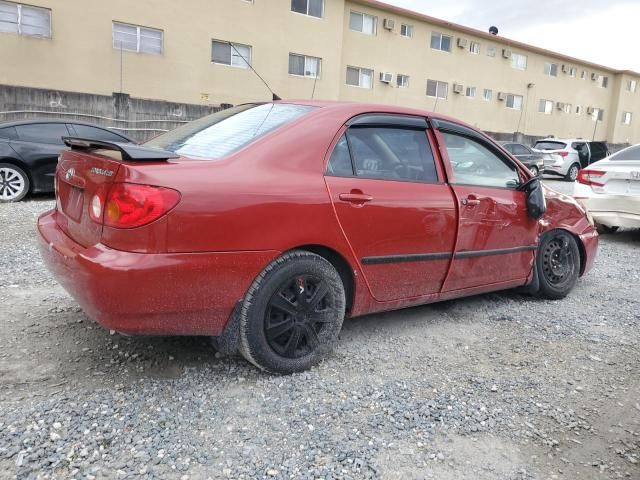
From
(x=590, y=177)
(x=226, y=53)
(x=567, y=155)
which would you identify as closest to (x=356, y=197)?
(x=590, y=177)

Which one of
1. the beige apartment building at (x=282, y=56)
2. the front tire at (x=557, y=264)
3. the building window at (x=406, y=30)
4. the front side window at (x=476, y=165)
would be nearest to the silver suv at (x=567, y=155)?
the beige apartment building at (x=282, y=56)

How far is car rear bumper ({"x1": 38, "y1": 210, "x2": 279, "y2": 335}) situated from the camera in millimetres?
2336

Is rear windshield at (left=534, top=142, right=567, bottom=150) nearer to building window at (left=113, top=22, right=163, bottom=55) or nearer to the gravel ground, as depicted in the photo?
building window at (left=113, top=22, right=163, bottom=55)

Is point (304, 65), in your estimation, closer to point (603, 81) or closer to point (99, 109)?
point (99, 109)

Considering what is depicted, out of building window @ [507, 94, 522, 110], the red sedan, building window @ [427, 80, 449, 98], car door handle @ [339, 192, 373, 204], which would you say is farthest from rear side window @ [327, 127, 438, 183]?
building window @ [507, 94, 522, 110]

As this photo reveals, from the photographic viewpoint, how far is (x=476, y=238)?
3.64m

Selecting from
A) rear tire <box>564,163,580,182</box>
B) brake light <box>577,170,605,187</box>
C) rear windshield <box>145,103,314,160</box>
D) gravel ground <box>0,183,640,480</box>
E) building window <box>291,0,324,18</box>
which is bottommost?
gravel ground <box>0,183,640,480</box>

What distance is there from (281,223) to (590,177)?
598cm

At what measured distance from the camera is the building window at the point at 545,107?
105ft

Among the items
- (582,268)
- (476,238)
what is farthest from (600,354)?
(582,268)

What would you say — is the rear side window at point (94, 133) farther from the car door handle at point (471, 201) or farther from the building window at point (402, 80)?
the building window at point (402, 80)

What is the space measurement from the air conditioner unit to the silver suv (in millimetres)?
7732

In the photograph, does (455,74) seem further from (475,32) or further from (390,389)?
(390,389)

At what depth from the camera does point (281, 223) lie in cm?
267
